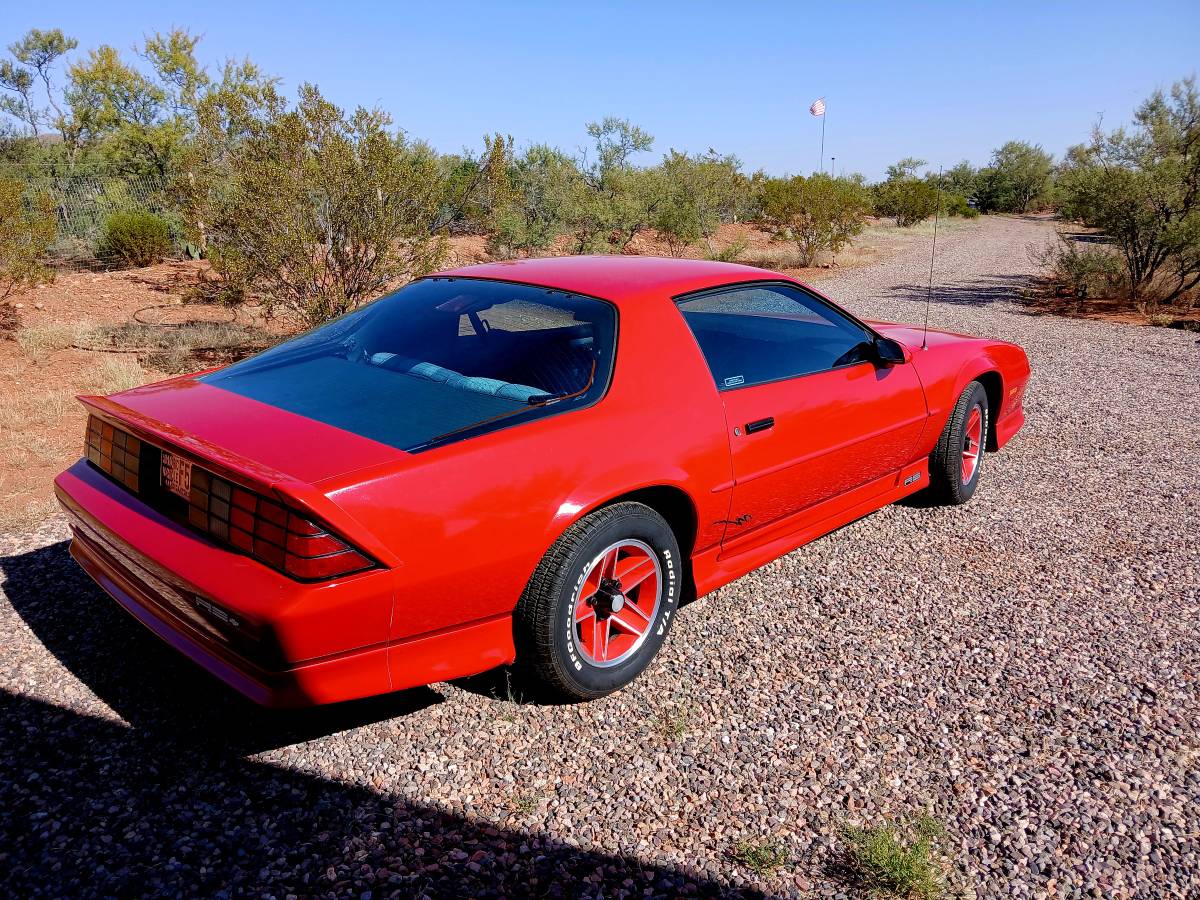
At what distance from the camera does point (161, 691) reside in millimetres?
2795

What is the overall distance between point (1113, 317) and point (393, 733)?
13.8 metres

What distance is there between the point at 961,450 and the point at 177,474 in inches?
153

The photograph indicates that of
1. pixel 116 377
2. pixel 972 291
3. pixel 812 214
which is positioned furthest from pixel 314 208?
A: pixel 812 214

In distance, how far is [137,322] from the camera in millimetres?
10148

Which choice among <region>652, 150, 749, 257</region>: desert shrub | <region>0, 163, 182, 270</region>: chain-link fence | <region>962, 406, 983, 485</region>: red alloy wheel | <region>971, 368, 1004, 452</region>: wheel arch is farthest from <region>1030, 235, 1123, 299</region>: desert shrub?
<region>0, 163, 182, 270</region>: chain-link fence

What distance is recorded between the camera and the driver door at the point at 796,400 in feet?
10.5

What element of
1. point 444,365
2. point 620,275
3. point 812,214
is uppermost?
point 812,214

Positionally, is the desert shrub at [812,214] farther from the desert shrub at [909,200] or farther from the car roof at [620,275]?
the desert shrub at [909,200]

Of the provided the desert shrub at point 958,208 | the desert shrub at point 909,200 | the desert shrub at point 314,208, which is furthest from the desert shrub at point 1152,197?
the desert shrub at point 958,208

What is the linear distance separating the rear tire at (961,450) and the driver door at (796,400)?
388 millimetres

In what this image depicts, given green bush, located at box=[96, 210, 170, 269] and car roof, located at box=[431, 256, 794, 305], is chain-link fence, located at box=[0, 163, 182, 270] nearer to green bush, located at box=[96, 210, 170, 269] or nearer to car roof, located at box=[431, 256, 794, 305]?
green bush, located at box=[96, 210, 170, 269]

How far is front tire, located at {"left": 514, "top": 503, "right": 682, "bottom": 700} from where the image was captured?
2.52 metres

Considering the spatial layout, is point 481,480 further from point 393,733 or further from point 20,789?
point 20,789

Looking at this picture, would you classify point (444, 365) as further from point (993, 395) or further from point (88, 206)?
point (88, 206)
